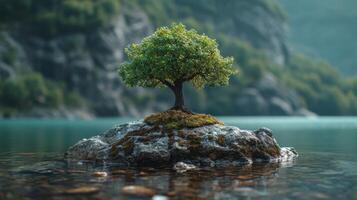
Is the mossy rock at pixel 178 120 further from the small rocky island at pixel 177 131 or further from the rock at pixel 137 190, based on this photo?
the rock at pixel 137 190

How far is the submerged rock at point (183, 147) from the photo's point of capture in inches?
1300

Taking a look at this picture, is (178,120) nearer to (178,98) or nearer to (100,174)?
(178,98)

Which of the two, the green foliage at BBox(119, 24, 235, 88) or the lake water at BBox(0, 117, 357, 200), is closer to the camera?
the lake water at BBox(0, 117, 357, 200)

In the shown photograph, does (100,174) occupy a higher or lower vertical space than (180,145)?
lower

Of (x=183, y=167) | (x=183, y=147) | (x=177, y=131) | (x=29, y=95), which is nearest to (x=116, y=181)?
(x=183, y=167)

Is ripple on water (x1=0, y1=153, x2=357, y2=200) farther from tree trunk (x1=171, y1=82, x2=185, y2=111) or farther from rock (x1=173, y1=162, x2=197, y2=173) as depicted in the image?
tree trunk (x1=171, y1=82, x2=185, y2=111)

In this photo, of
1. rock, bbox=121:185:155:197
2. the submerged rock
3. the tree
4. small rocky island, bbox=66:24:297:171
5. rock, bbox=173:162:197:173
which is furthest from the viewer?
the tree

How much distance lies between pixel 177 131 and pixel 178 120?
1255mm

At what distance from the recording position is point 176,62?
118 ft

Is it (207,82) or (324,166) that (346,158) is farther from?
(207,82)

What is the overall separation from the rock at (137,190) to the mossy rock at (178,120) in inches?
467

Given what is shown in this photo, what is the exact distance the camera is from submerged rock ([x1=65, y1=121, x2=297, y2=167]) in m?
33.0

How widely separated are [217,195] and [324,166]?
48.6 ft

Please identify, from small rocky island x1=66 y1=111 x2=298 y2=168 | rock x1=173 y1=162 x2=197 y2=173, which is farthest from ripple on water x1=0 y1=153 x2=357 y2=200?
small rocky island x1=66 y1=111 x2=298 y2=168
